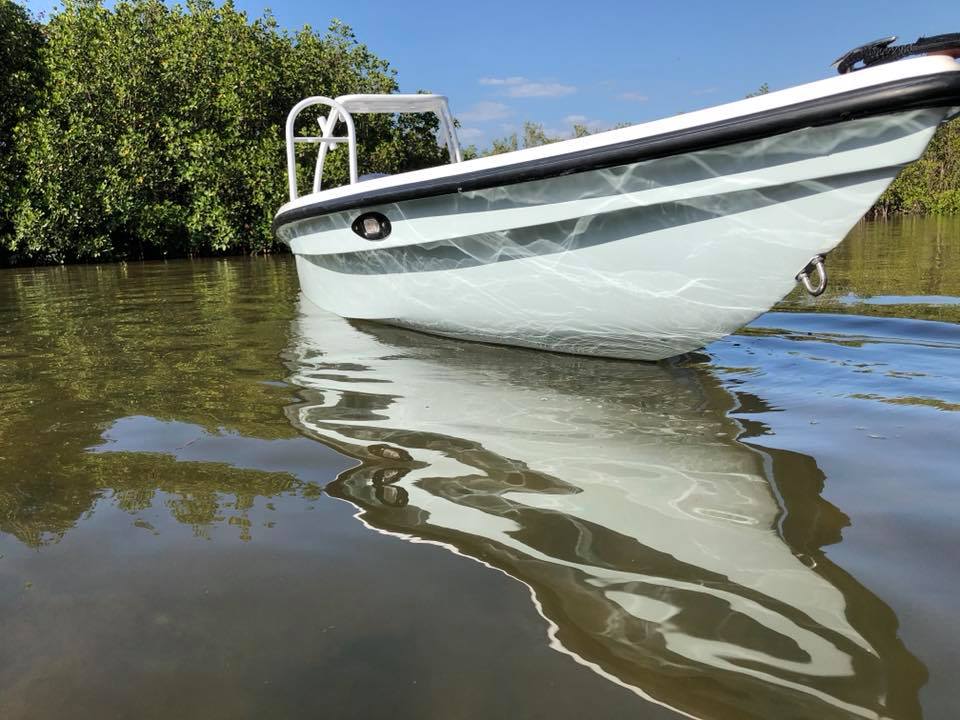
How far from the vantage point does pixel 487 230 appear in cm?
337

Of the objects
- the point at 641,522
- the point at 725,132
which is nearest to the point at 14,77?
the point at 725,132

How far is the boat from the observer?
2.41 meters

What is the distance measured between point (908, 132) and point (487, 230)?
1708 millimetres

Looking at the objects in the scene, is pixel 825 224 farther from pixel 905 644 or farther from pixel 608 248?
pixel 905 644

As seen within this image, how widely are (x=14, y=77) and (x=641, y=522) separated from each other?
802 inches

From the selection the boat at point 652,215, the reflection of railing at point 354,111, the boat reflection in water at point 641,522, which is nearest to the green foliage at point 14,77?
the reflection of railing at point 354,111

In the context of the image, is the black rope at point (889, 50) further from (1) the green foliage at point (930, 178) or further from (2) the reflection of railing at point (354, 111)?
(1) the green foliage at point (930, 178)

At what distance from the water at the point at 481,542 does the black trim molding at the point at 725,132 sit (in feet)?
2.96

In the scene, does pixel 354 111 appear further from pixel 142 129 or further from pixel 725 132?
pixel 142 129

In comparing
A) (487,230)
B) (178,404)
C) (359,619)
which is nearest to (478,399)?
(487,230)

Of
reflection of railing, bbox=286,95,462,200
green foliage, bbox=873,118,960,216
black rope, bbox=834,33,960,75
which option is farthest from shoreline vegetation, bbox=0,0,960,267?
green foliage, bbox=873,118,960,216

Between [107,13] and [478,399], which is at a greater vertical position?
[107,13]

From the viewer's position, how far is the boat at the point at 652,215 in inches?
94.7

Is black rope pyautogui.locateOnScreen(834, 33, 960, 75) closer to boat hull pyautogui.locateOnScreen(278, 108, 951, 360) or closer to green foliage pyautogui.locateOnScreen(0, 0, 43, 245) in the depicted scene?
boat hull pyautogui.locateOnScreen(278, 108, 951, 360)
